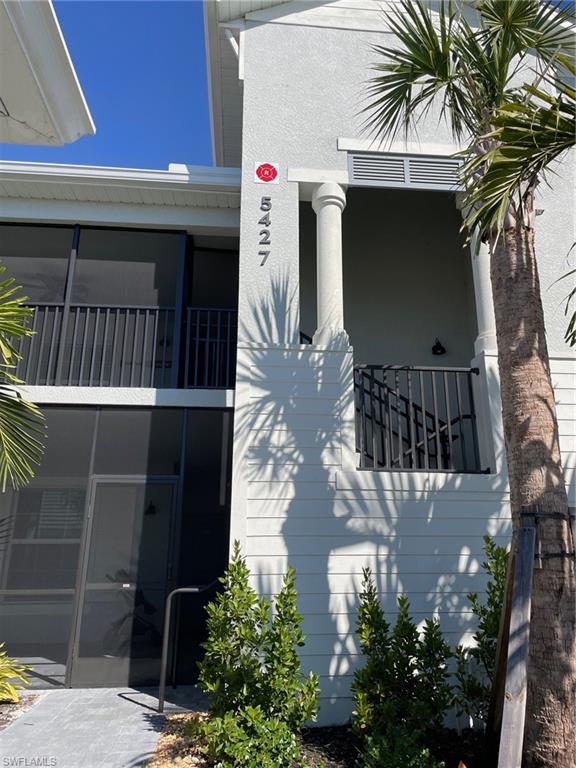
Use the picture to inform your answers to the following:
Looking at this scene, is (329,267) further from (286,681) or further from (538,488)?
(286,681)

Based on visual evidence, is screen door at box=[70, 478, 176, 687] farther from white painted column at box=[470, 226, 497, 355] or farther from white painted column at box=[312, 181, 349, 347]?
white painted column at box=[470, 226, 497, 355]

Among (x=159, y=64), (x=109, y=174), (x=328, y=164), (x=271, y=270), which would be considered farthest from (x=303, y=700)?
(x=159, y=64)

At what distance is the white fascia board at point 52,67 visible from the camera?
4039mm

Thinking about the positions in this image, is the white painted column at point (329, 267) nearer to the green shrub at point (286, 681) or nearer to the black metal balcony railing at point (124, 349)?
the black metal balcony railing at point (124, 349)

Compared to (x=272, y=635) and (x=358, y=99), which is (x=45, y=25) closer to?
(x=358, y=99)

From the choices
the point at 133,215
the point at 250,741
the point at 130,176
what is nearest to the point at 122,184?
the point at 130,176

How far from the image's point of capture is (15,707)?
4.62 meters

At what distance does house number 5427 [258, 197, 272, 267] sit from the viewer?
5.55 m

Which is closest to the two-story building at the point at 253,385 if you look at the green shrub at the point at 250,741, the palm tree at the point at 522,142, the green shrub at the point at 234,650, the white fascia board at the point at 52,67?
the green shrub at the point at 234,650

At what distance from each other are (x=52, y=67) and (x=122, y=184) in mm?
1899

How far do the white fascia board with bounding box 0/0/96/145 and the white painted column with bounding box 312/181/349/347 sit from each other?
8.30 feet

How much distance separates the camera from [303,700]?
3.68 m

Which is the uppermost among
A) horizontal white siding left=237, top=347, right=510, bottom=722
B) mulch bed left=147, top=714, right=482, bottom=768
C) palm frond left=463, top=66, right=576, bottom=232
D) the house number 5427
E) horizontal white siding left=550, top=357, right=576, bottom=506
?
the house number 5427

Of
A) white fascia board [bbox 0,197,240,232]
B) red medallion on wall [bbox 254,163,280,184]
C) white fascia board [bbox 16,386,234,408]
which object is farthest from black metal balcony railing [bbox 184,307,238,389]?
red medallion on wall [bbox 254,163,280,184]
